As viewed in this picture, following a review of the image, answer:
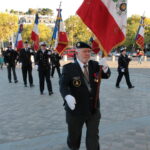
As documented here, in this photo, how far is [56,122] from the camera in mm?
6211

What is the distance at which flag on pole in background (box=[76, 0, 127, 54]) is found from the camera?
3727mm

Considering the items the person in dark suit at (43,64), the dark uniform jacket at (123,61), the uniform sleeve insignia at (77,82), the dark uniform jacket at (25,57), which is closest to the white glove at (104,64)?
the uniform sleeve insignia at (77,82)

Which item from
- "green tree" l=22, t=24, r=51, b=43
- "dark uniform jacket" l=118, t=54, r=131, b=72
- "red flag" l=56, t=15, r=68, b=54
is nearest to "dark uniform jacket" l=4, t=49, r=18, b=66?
"red flag" l=56, t=15, r=68, b=54

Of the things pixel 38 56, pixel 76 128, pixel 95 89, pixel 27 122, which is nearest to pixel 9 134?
pixel 27 122

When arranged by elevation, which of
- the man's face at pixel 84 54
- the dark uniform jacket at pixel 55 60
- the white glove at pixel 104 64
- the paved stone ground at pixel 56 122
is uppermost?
the man's face at pixel 84 54

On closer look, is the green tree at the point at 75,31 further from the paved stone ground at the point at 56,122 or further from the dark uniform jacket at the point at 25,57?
the paved stone ground at the point at 56,122

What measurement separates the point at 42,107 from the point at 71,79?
431cm

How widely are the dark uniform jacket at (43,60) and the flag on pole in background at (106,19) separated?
237 inches

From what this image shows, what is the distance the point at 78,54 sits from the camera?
3660 millimetres

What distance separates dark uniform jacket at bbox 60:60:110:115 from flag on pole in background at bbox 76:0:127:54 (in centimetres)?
46

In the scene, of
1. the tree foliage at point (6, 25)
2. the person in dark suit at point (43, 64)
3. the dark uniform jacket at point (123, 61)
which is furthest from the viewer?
the tree foliage at point (6, 25)

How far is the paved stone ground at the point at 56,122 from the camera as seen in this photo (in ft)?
15.9

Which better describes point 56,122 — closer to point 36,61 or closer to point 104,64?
point 104,64

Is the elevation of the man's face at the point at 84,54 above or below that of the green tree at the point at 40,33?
below
